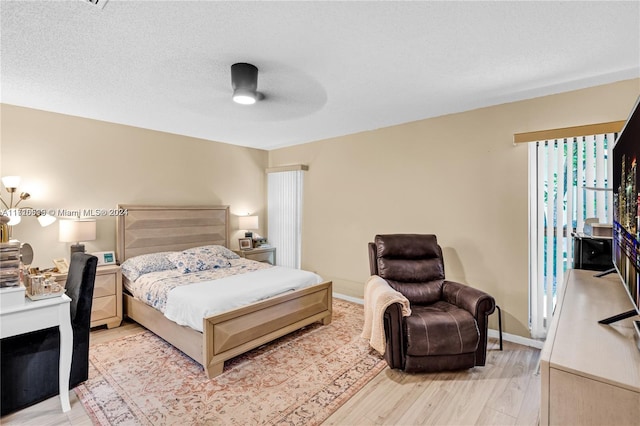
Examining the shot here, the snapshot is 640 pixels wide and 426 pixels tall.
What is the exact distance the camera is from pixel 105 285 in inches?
134

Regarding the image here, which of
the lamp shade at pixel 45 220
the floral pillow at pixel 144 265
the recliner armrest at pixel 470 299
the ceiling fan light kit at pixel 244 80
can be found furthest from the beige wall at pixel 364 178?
the ceiling fan light kit at pixel 244 80

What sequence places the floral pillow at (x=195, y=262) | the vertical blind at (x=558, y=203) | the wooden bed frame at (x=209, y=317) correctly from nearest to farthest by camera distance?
the wooden bed frame at (x=209, y=317), the vertical blind at (x=558, y=203), the floral pillow at (x=195, y=262)

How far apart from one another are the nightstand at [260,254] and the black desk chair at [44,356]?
8.55 ft

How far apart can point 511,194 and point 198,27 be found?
3.05 meters

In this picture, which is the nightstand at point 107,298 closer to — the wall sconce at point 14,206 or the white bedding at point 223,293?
the wall sconce at point 14,206

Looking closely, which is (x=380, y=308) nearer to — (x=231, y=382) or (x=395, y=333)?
(x=395, y=333)

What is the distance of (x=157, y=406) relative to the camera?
210cm

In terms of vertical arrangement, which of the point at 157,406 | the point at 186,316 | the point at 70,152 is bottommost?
the point at 157,406

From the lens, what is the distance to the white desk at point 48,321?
5.83 ft

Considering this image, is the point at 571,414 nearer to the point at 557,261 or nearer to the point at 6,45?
the point at 557,261

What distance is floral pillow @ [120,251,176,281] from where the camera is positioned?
139 inches

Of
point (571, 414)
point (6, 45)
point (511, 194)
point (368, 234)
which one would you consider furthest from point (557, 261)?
point (6, 45)

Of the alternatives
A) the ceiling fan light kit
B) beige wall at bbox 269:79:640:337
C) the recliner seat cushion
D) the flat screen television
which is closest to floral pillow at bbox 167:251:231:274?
beige wall at bbox 269:79:640:337

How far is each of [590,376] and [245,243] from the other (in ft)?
14.9
